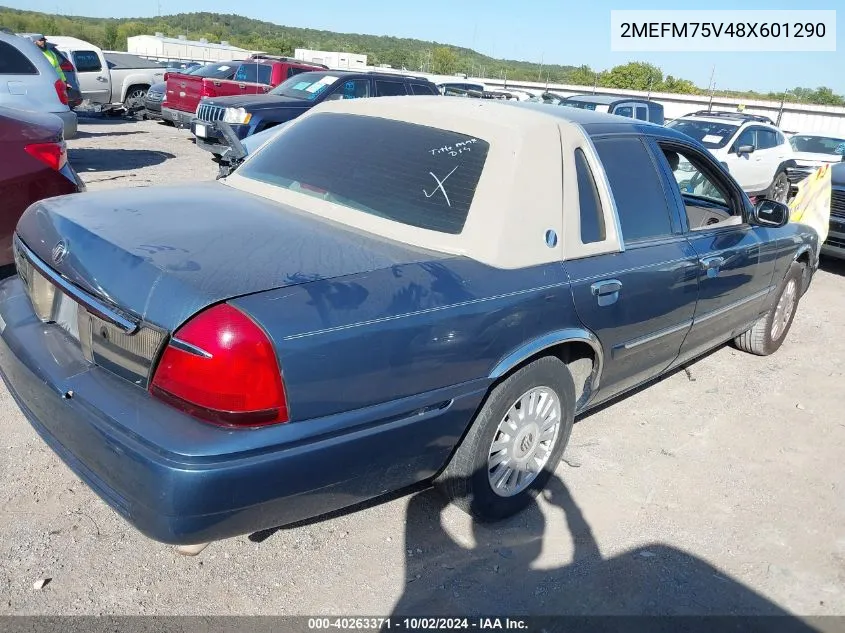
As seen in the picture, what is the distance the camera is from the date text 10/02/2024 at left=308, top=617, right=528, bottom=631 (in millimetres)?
2535

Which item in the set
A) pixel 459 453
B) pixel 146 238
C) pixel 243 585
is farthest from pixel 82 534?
pixel 459 453

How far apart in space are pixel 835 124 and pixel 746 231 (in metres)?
27.9

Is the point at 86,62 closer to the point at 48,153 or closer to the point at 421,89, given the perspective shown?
the point at 421,89

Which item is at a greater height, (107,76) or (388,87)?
(107,76)

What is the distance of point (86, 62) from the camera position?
1764cm

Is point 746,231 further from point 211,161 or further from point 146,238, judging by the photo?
point 211,161

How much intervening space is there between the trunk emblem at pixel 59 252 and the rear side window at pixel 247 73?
546 inches

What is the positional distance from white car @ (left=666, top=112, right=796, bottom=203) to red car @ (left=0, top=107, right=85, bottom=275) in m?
10.3

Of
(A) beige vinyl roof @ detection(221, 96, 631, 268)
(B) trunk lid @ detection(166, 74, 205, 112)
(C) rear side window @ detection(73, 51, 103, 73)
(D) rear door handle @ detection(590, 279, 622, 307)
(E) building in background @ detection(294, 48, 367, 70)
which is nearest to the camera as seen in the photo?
(A) beige vinyl roof @ detection(221, 96, 631, 268)

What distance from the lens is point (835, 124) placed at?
27797mm

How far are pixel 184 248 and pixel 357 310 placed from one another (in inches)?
25.5

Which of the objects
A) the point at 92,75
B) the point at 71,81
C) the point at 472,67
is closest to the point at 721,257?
the point at 71,81

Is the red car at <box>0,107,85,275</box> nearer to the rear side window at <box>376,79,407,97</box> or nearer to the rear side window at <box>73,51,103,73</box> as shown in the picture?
the rear side window at <box>376,79,407,97</box>

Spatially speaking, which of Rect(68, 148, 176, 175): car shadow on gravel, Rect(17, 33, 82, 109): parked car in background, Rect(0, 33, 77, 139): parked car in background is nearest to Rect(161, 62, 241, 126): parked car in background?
Rect(17, 33, 82, 109): parked car in background
